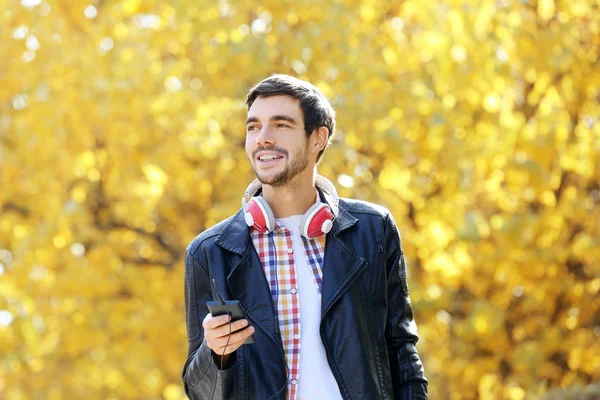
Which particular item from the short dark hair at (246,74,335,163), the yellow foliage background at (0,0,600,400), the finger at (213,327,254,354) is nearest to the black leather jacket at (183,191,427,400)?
the finger at (213,327,254,354)

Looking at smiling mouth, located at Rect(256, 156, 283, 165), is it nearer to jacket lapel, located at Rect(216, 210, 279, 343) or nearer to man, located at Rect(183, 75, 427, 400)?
man, located at Rect(183, 75, 427, 400)

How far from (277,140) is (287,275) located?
371 millimetres

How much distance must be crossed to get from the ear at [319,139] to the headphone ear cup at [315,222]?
0.18m

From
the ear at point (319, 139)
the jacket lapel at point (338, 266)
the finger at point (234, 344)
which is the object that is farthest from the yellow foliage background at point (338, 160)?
the finger at point (234, 344)

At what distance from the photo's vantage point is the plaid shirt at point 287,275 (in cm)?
257

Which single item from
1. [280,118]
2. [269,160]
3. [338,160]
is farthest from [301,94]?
[338,160]

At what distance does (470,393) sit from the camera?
7.38 meters

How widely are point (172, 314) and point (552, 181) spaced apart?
114 inches

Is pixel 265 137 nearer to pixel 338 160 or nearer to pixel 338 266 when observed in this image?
pixel 338 266

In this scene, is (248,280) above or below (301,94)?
below

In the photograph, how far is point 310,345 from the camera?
2.58m

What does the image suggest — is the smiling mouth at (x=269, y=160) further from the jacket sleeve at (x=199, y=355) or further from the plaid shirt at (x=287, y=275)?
the jacket sleeve at (x=199, y=355)

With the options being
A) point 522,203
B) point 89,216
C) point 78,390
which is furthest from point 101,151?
point 522,203

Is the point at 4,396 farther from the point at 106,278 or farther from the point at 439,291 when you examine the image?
the point at 439,291
